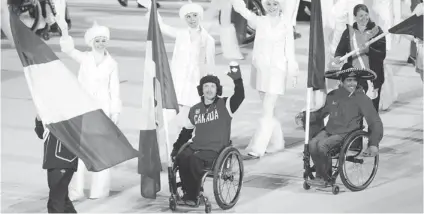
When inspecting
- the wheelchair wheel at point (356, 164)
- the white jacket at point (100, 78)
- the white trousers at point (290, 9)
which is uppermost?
the white trousers at point (290, 9)

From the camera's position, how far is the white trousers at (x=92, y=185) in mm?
12359

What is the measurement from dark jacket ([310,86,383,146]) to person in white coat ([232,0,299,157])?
1.40 metres

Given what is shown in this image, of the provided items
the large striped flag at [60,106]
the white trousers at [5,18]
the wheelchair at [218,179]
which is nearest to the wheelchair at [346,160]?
the wheelchair at [218,179]

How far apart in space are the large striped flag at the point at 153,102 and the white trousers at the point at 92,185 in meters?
0.41

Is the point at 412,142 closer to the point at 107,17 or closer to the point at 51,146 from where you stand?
the point at 51,146

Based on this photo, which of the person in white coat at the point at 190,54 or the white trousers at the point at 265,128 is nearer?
the person in white coat at the point at 190,54

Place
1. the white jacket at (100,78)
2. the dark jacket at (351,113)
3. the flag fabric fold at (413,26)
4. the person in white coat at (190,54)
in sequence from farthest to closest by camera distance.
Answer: the person in white coat at (190,54) < the flag fabric fold at (413,26) < the dark jacket at (351,113) < the white jacket at (100,78)

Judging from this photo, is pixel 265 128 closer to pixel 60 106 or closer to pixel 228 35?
pixel 60 106

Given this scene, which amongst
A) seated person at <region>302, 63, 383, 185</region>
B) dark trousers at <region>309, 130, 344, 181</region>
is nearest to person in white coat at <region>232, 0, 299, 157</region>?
seated person at <region>302, 63, 383, 185</region>

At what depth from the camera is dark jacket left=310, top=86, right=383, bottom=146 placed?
1245 cm

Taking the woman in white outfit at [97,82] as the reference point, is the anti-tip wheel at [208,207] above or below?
below

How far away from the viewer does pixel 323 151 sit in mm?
12344

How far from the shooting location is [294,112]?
16.4 meters

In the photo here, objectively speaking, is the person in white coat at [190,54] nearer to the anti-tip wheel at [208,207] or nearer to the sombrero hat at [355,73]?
the sombrero hat at [355,73]
